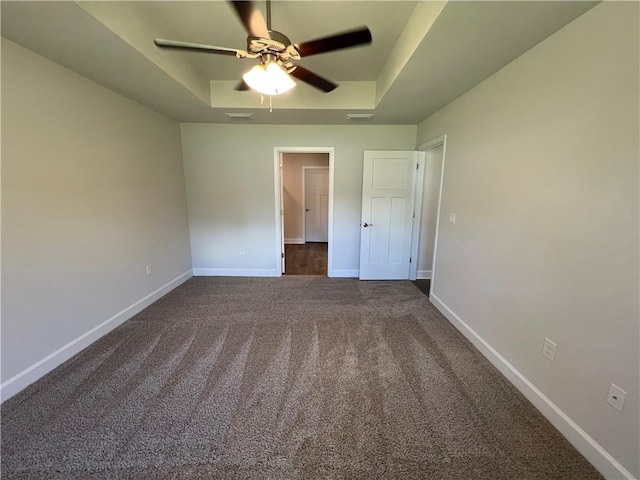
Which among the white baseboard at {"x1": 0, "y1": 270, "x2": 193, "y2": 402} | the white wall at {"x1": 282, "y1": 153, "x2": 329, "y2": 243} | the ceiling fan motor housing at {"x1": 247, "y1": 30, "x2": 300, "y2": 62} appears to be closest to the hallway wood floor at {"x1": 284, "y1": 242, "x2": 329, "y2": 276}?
the white wall at {"x1": 282, "y1": 153, "x2": 329, "y2": 243}

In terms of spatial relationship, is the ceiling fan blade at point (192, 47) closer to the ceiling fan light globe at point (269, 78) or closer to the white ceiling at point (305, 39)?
the ceiling fan light globe at point (269, 78)

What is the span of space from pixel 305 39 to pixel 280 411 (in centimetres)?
281

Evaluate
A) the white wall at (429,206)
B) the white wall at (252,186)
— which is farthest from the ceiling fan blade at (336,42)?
the white wall at (429,206)

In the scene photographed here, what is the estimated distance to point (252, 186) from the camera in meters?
3.76

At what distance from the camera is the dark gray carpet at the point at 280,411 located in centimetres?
123

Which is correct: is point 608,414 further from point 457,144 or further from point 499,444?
point 457,144

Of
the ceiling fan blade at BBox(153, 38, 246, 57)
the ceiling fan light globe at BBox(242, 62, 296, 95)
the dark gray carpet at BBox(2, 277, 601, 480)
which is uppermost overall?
the ceiling fan blade at BBox(153, 38, 246, 57)

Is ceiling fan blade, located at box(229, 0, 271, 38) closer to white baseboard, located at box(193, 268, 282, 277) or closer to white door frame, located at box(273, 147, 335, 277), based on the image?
white door frame, located at box(273, 147, 335, 277)

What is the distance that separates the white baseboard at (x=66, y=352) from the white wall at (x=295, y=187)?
12.5ft

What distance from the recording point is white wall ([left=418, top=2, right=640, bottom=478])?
1.15m

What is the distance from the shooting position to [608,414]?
3.99 ft

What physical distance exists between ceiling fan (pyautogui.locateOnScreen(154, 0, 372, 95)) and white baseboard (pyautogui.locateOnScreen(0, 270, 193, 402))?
231 cm

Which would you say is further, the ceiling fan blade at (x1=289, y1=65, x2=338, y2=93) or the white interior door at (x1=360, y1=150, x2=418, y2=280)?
the white interior door at (x1=360, y1=150, x2=418, y2=280)

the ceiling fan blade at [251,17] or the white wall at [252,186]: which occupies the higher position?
the ceiling fan blade at [251,17]
